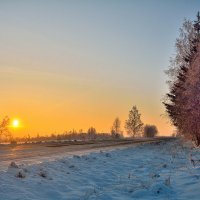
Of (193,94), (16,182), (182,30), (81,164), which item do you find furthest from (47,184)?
(182,30)

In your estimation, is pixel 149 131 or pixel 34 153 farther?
pixel 149 131

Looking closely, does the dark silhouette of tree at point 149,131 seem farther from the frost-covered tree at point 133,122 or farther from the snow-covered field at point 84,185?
the snow-covered field at point 84,185

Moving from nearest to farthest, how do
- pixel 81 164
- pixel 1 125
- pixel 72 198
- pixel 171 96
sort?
1. pixel 72 198
2. pixel 81 164
3. pixel 171 96
4. pixel 1 125

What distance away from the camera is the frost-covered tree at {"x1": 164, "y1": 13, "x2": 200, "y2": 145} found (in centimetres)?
2569

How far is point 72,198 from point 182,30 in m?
24.6

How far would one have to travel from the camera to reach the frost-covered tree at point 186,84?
84.3 ft

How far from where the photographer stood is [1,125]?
7219 cm

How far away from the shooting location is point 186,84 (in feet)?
89.2

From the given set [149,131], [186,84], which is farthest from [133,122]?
[186,84]

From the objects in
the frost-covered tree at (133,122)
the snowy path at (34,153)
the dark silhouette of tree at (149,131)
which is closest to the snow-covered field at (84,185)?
the snowy path at (34,153)

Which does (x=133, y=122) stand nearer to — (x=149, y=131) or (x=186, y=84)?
(x=149, y=131)

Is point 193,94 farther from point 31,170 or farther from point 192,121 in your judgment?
point 31,170

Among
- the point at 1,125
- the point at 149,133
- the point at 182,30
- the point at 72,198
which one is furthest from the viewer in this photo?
the point at 149,133

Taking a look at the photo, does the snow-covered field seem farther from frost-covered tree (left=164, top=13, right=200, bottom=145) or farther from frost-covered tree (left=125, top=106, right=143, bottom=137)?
frost-covered tree (left=125, top=106, right=143, bottom=137)
